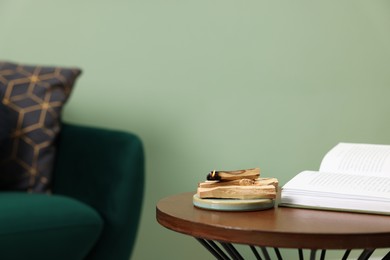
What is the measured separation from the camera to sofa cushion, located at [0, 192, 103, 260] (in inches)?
68.9

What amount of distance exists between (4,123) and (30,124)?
0.11 metres

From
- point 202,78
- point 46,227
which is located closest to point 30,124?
point 46,227

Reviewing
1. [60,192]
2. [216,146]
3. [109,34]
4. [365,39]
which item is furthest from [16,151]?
[365,39]

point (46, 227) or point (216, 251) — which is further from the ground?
point (216, 251)

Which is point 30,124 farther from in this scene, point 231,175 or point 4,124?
point 231,175

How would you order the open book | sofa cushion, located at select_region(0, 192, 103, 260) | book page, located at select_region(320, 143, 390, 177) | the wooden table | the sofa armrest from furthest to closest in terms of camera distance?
1. the sofa armrest
2. sofa cushion, located at select_region(0, 192, 103, 260)
3. book page, located at select_region(320, 143, 390, 177)
4. the open book
5. the wooden table

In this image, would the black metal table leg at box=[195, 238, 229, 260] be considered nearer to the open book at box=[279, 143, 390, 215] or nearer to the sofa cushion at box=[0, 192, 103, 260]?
the open book at box=[279, 143, 390, 215]

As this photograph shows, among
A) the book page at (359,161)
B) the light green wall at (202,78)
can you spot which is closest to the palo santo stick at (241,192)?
the book page at (359,161)

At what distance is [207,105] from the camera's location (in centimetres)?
278

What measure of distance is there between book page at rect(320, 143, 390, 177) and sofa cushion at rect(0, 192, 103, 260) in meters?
0.77

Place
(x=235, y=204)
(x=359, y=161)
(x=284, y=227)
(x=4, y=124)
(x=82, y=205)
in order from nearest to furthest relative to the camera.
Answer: (x=284, y=227)
(x=235, y=204)
(x=359, y=161)
(x=82, y=205)
(x=4, y=124)

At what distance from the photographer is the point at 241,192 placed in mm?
1304

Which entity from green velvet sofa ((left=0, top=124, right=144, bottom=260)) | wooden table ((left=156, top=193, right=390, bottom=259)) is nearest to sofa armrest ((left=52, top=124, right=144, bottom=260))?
green velvet sofa ((left=0, top=124, right=144, bottom=260))

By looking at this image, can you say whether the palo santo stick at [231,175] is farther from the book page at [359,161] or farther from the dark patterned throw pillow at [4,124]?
the dark patterned throw pillow at [4,124]
